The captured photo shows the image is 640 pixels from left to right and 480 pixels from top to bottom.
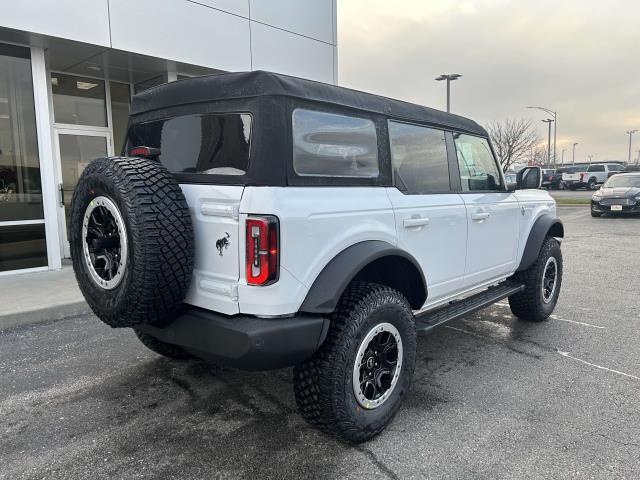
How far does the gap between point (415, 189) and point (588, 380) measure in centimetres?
195

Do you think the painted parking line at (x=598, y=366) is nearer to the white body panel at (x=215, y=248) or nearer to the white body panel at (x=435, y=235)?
the white body panel at (x=435, y=235)

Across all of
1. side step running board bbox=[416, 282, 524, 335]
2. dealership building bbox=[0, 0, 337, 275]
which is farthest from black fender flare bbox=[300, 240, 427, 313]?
dealership building bbox=[0, 0, 337, 275]

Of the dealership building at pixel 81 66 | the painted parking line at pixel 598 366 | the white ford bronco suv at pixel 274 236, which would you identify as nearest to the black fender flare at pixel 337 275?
the white ford bronco suv at pixel 274 236

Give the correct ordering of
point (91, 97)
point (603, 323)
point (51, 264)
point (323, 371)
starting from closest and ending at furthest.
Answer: point (323, 371)
point (603, 323)
point (51, 264)
point (91, 97)

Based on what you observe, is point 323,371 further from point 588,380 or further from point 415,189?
point 588,380

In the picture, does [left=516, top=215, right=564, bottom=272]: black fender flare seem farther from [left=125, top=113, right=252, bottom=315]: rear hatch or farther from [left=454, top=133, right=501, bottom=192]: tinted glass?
[left=125, top=113, right=252, bottom=315]: rear hatch

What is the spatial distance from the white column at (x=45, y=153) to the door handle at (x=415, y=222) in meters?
6.20

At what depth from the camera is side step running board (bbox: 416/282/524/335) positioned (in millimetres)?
3359

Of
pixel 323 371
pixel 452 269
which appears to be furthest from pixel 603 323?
pixel 323 371

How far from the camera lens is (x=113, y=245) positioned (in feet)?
8.54

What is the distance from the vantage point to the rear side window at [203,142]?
2.57 m

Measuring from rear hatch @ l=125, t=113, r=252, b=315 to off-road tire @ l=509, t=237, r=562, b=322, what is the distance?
344cm

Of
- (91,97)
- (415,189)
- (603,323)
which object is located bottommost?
(603,323)

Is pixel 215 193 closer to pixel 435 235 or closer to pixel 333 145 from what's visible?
pixel 333 145
